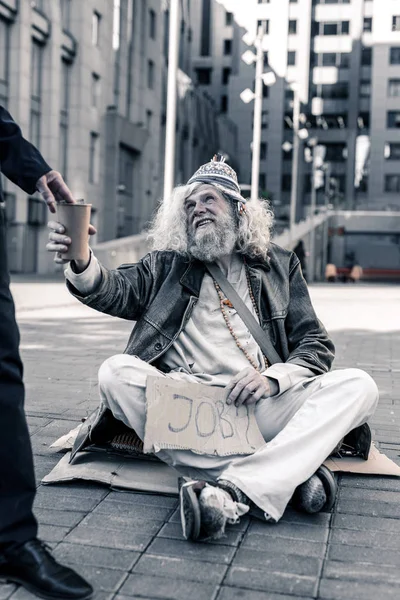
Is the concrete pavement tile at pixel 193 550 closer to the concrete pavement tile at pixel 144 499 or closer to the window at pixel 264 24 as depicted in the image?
the concrete pavement tile at pixel 144 499

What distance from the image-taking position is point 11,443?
8.57 feet

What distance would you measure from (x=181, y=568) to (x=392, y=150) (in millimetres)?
77475

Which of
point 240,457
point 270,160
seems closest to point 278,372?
point 240,457

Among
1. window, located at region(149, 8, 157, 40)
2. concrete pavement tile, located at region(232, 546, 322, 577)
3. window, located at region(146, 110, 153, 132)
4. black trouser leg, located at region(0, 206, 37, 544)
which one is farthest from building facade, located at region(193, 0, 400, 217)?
black trouser leg, located at region(0, 206, 37, 544)

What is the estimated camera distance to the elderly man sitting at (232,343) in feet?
10.9

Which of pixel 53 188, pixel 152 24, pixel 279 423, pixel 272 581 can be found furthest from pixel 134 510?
pixel 152 24

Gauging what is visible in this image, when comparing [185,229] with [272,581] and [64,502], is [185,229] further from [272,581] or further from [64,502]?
[272,581]

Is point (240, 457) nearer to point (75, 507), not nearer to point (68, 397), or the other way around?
point (75, 507)

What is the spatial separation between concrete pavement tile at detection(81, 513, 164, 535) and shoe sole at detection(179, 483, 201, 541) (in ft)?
0.62

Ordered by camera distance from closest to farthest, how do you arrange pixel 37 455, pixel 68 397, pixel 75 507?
pixel 75 507
pixel 37 455
pixel 68 397

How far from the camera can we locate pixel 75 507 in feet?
11.2

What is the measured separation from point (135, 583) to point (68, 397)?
3.43 meters

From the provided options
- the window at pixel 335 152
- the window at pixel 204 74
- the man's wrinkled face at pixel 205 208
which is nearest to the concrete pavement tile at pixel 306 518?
the man's wrinkled face at pixel 205 208

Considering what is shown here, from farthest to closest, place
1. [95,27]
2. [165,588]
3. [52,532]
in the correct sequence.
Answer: [95,27]
[52,532]
[165,588]
